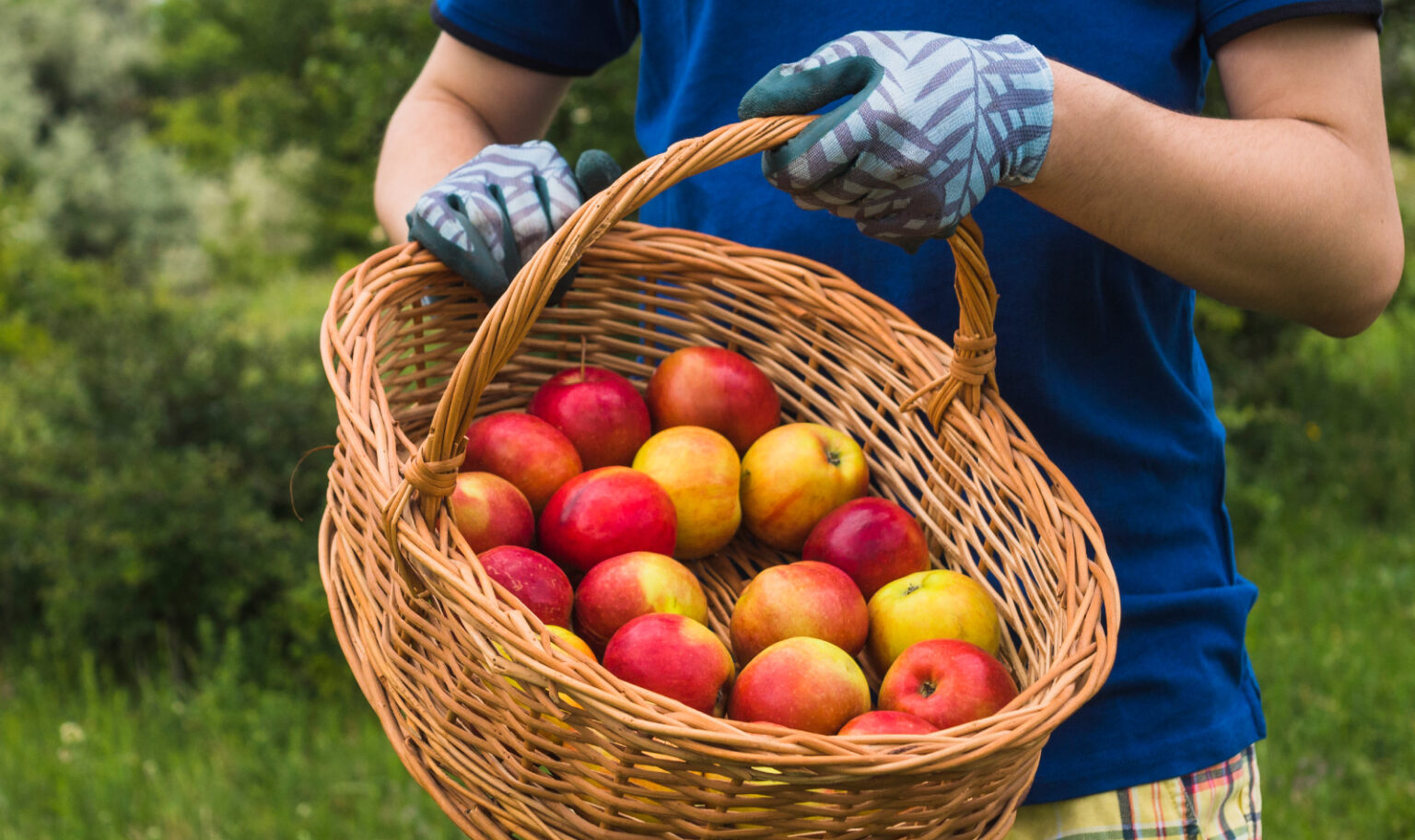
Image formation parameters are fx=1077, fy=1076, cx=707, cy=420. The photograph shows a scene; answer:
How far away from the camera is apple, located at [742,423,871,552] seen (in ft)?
4.49

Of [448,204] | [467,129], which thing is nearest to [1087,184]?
[448,204]

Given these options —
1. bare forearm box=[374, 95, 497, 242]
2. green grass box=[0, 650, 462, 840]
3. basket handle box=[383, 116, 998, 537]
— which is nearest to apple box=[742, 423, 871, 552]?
basket handle box=[383, 116, 998, 537]

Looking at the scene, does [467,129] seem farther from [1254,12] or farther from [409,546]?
[1254,12]

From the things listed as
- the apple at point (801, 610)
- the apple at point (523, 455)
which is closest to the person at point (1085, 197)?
the apple at point (523, 455)

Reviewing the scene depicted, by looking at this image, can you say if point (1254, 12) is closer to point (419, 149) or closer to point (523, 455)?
point (523, 455)

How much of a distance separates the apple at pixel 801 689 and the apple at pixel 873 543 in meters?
0.19

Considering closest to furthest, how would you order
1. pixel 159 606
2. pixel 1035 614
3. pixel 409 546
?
pixel 409 546 < pixel 1035 614 < pixel 159 606

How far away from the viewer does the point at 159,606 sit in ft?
11.4

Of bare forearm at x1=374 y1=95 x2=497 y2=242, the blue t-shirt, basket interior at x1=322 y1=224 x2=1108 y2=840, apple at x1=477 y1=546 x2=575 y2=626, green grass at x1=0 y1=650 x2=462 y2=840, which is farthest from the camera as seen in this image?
green grass at x1=0 y1=650 x2=462 y2=840

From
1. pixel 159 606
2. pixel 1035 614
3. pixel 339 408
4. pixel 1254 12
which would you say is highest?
pixel 1254 12

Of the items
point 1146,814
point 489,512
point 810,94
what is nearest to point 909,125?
point 810,94

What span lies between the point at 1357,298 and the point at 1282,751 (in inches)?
87.2

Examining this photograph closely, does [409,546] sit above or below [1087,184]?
below

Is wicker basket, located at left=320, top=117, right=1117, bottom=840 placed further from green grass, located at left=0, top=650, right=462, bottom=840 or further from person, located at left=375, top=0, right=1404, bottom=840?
green grass, located at left=0, top=650, right=462, bottom=840
